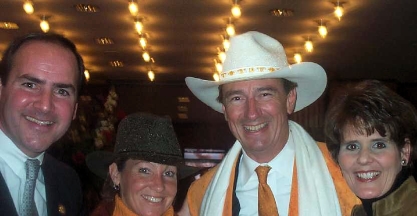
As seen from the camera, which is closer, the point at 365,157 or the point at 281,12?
the point at 365,157

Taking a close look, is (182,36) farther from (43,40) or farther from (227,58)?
(43,40)

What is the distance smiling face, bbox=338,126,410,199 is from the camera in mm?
2529

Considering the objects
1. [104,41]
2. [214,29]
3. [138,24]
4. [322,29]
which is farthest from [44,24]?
[322,29]

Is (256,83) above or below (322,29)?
below

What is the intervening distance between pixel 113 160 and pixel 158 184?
0.86ft

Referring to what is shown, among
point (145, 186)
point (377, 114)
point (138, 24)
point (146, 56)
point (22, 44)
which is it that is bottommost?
point (145, 186)

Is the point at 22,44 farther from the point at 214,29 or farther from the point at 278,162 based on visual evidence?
the point at 214,29

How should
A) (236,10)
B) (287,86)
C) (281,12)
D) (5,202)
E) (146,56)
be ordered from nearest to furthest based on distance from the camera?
(5,202) < (287,86) < (236,10) < (281,12) < (146,56)

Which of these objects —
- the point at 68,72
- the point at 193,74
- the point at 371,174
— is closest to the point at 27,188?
the point at 68,72

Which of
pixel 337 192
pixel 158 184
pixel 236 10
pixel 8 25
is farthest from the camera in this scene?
pixel 8 25

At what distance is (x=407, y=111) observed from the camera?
8.40 ft

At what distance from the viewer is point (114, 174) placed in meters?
3.04

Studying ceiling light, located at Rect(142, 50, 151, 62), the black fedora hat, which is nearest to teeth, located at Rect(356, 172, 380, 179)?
the black fedora hat

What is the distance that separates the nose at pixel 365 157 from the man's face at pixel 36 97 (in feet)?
3.87
